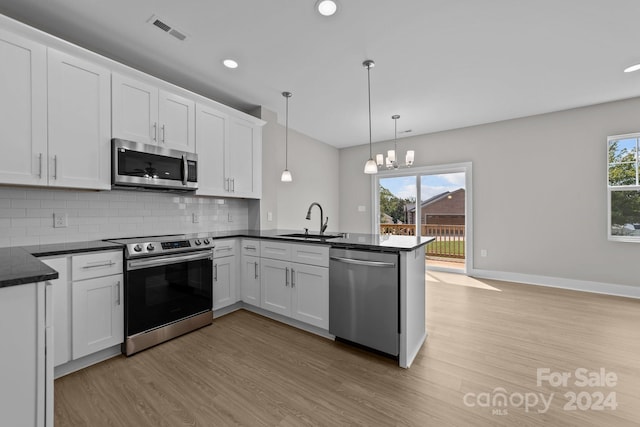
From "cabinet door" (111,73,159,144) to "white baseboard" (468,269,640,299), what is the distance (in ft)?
17.6

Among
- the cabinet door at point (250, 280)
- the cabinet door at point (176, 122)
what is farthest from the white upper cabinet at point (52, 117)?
the cabinet door at point (250, 280)

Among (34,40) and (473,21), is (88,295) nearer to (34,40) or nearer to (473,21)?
(34,40)

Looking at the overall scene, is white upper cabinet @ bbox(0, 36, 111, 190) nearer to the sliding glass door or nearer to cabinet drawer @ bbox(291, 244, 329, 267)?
cabinet drawer @ bbox(291, 244, 329, 267)

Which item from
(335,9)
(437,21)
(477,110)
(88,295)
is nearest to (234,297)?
(88,295)

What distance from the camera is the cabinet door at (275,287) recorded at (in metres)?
2.81

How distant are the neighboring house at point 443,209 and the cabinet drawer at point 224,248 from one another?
157 inches

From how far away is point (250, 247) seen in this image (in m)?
3.16

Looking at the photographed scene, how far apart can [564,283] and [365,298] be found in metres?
3.93

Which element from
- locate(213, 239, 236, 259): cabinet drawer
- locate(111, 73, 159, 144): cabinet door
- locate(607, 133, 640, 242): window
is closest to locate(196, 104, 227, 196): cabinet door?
locate(111, 73, 159, 144): cabinet door

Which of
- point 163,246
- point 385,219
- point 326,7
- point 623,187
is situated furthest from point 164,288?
point 623,187

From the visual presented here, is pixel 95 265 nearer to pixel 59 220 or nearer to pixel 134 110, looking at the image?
pixel 59 220

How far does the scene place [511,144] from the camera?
15.0 ft

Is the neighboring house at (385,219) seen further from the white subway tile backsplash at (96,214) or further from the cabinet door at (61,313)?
the cabinet door at (61,313)

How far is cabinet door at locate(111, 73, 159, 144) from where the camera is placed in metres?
2.41
